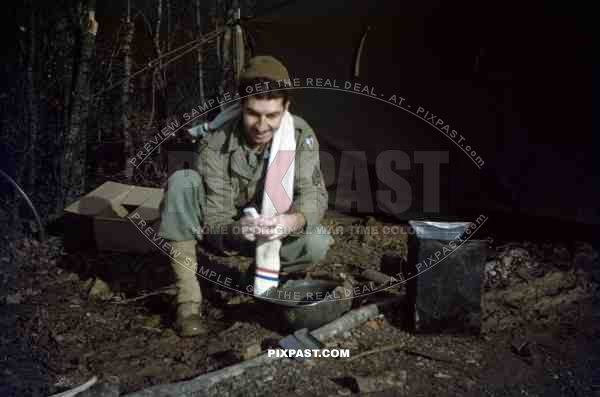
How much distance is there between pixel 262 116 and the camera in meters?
2.62

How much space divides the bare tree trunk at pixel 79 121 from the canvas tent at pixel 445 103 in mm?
1290

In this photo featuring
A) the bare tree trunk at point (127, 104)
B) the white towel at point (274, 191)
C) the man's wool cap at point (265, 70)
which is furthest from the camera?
the bare tree trunk at point (127, 104)

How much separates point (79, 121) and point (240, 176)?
1.98 m

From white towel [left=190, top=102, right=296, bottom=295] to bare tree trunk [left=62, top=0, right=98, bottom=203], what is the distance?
1769mm

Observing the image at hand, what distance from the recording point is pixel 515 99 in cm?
385

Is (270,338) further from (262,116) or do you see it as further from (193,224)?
(262,116)

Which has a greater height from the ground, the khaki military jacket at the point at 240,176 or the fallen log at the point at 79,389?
the khaki military jacket at the point at 240,176

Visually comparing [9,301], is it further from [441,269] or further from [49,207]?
[441,269]

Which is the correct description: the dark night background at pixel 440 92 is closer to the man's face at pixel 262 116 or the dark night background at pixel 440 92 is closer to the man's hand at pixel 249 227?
the man's face at pixel 262 116

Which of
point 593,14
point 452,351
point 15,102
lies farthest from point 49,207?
point 593,14

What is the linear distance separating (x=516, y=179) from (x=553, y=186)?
0.26 metres

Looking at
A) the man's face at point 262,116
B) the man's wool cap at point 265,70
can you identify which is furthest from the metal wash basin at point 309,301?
the man's wool cap at point 265,70

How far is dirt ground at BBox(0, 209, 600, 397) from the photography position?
216cm

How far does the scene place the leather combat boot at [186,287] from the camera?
103 inches
